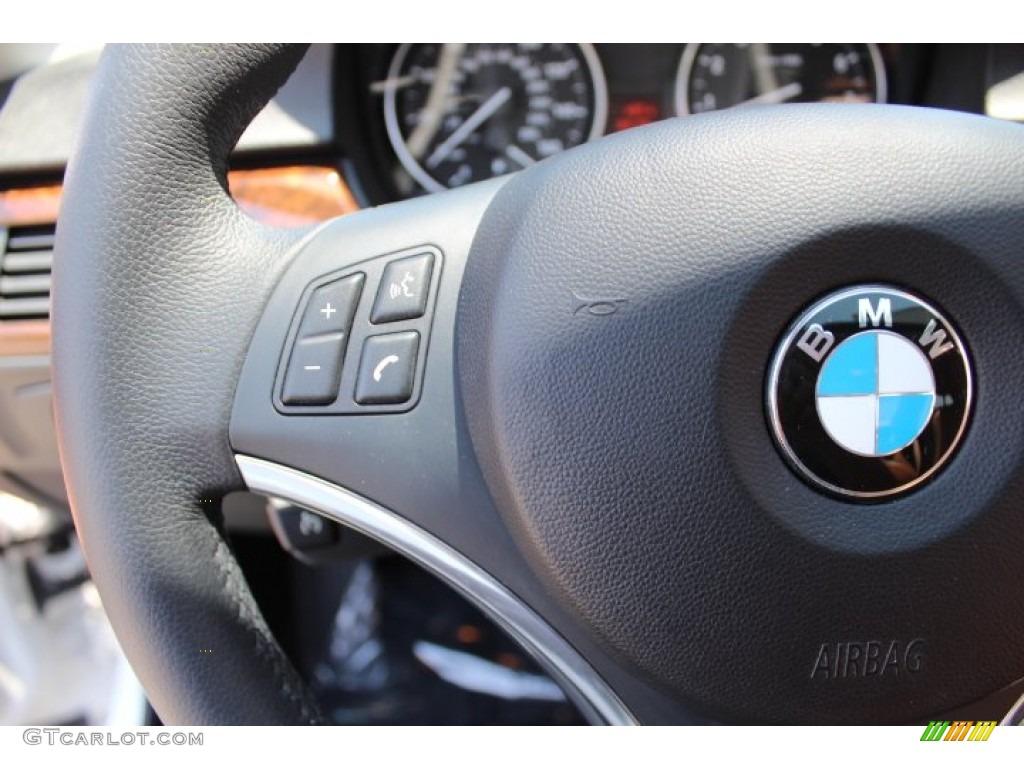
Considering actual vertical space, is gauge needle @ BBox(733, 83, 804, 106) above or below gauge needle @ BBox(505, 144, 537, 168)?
above

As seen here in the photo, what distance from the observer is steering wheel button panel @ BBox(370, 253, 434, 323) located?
691 millimetres

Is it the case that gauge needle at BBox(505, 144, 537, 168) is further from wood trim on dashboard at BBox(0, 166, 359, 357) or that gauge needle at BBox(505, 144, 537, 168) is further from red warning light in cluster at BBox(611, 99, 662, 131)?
wood trim on dashboard at BBox(0, 166, 359, 357)

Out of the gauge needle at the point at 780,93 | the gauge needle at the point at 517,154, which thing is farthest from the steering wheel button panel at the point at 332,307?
the gauge needle at the point at 780,93

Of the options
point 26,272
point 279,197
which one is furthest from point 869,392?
point 26,272

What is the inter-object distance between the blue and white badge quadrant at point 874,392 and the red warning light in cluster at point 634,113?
74 centimetres

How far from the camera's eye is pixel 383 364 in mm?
686

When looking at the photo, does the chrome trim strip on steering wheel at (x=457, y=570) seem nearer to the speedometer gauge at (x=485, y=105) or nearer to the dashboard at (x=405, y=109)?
the dashboard at (x=405, y=109)

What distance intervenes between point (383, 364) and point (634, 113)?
74cm

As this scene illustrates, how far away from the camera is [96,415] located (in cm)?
67

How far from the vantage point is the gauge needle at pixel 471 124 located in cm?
125

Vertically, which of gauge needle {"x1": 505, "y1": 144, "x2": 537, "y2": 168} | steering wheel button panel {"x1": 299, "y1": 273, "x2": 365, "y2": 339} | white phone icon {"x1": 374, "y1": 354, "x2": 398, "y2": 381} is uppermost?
gauge needle {"x1": 505, "y1": 144, "x2": 537, "y2": 168}

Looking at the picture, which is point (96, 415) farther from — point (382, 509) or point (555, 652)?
point (555, 652)

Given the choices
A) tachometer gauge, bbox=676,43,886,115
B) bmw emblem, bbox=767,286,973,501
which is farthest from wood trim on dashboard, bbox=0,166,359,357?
bmw emblem, bbox=767,286,973,501
